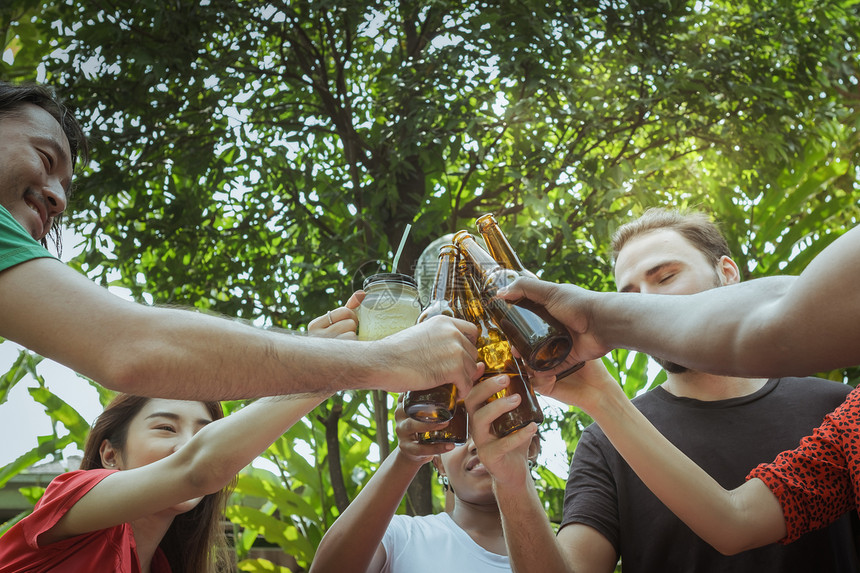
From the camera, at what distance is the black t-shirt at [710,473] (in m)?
1.41

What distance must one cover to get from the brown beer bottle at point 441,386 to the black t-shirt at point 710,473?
46 cm

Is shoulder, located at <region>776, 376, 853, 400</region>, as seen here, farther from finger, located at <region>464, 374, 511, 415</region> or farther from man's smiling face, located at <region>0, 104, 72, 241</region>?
A: man's smiling face, located at <region>0, 104, 72, 241</region>

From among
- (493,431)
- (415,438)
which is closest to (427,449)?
(415,438)

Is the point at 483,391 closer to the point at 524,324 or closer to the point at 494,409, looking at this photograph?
the point at 494,409

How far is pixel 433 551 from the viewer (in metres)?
1.70

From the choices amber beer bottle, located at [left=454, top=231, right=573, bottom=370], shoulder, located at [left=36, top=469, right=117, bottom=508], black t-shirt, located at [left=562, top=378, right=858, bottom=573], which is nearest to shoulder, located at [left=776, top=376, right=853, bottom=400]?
black t-shirt, located at [left=562, top=378, right=858, bottom=573]

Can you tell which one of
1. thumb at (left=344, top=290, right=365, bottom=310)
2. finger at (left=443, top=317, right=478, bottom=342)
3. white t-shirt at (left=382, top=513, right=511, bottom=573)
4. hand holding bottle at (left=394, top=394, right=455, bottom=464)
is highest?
thumb at (left=344, top=290, right=365, bottom=310)

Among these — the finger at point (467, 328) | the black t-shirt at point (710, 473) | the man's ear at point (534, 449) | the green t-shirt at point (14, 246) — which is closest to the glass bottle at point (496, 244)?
the finger at point (467, 328)

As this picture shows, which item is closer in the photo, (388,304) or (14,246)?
(14,246)

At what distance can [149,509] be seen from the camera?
1.40 m

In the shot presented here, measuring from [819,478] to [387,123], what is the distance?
2142mm

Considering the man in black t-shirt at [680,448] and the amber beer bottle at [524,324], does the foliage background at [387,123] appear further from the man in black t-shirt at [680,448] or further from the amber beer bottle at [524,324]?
the amber beer bottle at [524,324]

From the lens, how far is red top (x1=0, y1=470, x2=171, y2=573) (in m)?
1.36

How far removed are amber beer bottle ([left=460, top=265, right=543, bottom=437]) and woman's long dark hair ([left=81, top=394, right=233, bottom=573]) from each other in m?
0.82
